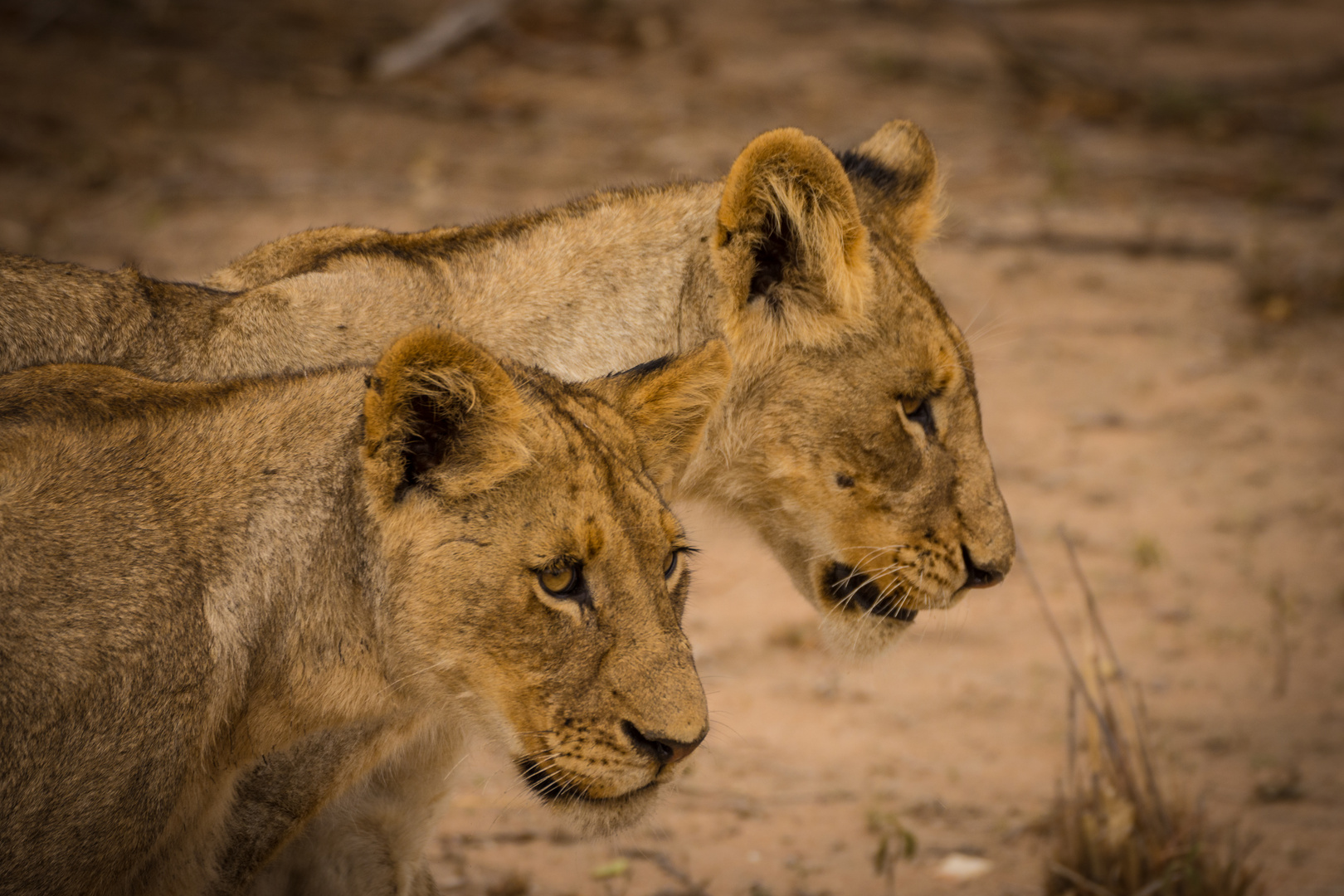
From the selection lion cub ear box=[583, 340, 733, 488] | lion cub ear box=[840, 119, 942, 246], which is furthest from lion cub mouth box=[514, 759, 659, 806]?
lion cub ear box=[840, 119, 942, 246]

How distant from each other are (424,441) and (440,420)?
5cm

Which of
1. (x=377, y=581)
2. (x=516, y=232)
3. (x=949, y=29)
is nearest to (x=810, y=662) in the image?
(x=516, y=232)

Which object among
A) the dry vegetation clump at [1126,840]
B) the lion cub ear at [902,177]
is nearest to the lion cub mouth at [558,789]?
the dry vegetation clump at [1126,840]

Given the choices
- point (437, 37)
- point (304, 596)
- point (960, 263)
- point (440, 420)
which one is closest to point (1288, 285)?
point (960, 263)

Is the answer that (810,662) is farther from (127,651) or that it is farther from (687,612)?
(127,651)

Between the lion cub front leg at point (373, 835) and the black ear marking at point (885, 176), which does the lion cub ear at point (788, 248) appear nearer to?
the black ear marking at point (885, 176)

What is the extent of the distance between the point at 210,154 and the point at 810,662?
18.2ft

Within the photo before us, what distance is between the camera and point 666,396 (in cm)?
270

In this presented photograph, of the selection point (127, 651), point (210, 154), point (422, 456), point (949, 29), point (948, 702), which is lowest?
point (948, 702)

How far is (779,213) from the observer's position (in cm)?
312

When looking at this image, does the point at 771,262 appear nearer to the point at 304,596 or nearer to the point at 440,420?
the point at 440,420

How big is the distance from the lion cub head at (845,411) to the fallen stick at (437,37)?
7584mm

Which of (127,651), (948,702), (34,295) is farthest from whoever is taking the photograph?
(948,702)

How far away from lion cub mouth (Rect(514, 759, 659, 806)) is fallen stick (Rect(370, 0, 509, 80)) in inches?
338
